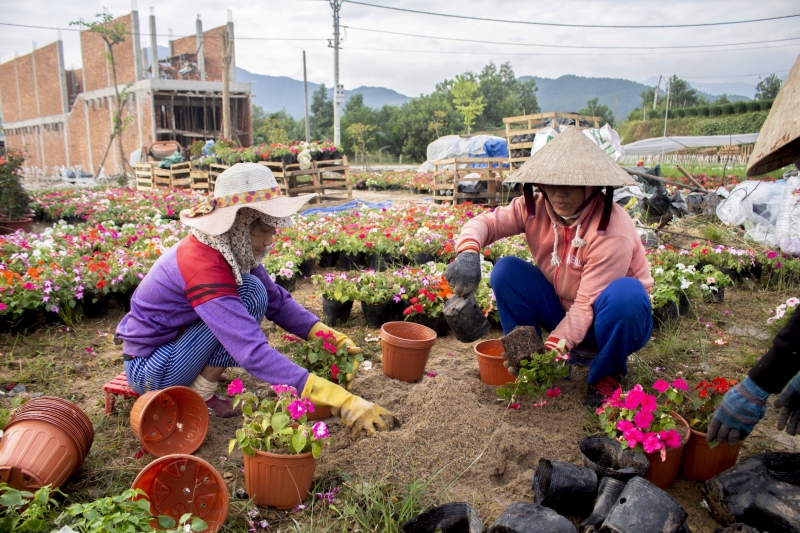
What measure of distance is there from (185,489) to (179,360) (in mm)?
712

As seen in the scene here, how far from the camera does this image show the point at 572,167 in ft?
7.93

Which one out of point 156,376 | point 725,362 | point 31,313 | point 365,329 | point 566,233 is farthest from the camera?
point 365,329

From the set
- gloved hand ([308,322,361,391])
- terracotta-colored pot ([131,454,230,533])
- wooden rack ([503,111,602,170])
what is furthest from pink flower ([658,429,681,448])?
wooden rack ([503,111,602,170])

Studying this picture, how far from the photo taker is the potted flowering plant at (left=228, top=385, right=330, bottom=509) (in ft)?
5.95

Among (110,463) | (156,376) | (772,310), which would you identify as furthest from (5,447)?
(772,310)

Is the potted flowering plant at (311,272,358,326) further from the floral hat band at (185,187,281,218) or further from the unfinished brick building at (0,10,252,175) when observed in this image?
the unfinished brick building at (0,10,252,175)

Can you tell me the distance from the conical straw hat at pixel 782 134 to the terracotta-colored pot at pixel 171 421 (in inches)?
85.1

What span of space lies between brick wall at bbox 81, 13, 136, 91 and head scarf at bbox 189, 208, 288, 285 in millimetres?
25895

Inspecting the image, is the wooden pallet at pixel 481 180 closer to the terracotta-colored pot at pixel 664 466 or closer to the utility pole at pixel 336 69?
the terracotta-colored pot at pixel 664 466

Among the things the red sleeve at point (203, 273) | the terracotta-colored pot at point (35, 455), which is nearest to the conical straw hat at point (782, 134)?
the red sleeve at point (203, 273)

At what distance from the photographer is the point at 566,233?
262cm

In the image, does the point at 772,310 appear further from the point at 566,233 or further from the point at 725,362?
the point at 566,233

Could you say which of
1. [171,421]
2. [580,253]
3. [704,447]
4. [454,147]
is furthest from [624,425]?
[454,147]

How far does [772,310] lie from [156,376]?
4495mm
